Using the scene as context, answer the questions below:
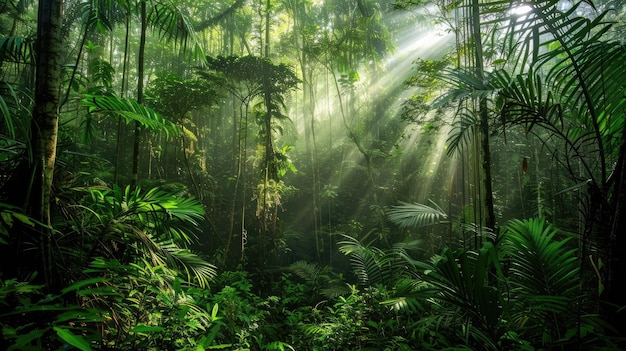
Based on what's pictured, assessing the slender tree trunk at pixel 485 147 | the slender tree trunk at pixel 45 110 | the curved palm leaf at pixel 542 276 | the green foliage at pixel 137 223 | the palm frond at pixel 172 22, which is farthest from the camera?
the slender tree trunk at pixel 485 147

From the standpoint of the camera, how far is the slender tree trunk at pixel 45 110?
1.48 m

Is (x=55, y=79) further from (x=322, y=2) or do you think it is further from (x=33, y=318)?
(x=322, y=2)

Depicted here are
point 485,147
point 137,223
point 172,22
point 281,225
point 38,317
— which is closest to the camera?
point 38,317

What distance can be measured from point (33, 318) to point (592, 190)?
2.66 meters

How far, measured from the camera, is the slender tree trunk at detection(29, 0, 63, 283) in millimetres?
1482

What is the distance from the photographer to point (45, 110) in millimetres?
1505

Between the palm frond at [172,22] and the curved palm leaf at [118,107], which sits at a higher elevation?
the palm frond at [172,22]

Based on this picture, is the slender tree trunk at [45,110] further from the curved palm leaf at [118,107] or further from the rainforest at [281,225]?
the curved palm leaf at [118,107]

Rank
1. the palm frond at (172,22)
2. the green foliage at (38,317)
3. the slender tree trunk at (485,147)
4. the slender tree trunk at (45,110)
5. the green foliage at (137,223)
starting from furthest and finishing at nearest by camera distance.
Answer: the slender tree trunk at (485,147), the palm frond at (172,22), the green foliage at (137,223), the slender tree trunk at (45,110), the green foliage at (38,317)

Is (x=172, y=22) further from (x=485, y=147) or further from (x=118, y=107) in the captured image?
(x=485, y=147)

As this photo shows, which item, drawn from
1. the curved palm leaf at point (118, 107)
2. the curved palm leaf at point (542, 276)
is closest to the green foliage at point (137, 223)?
the curved palm leaf at point (118, 107)

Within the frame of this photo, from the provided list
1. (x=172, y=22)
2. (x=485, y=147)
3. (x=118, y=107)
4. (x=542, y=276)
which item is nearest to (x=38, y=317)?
(x=118, y=107)

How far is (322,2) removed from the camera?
10.6m

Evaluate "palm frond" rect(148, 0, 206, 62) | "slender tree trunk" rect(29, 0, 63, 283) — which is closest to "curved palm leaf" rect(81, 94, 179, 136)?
"slender tree trunk" rect(29, 0, 63, 283)
